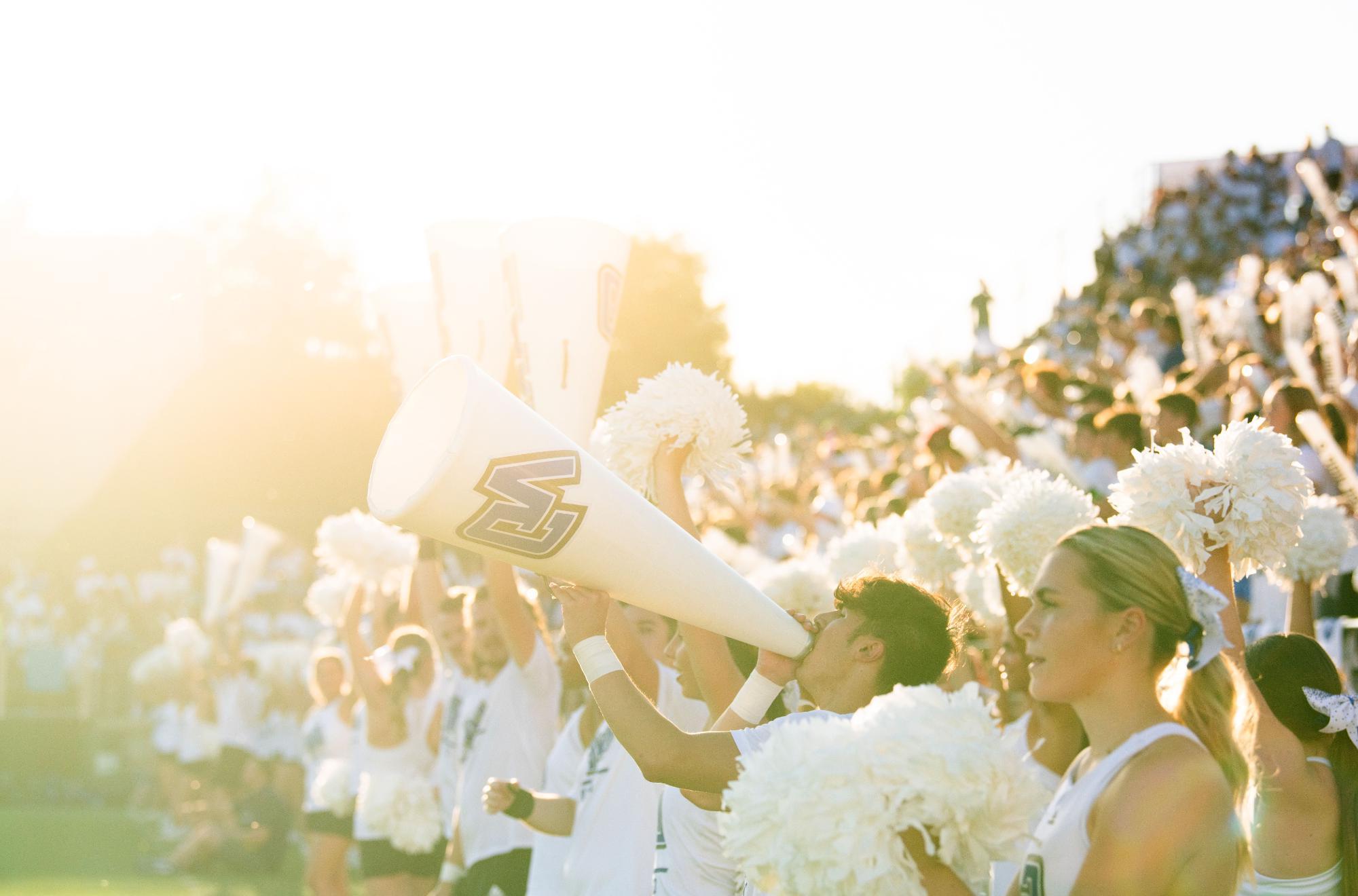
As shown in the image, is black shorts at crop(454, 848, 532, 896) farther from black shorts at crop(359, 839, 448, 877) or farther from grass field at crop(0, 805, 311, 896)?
grass field at crop(0, 805, 311, 896)

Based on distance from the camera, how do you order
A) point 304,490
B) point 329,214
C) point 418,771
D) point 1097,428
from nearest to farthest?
point 1097,428, point 418,771, point 304,490, point 329,214

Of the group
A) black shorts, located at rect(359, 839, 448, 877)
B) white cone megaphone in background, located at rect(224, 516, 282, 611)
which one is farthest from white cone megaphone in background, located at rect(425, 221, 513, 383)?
white cone megaphone in background, located at rect(224, 516, 282, 611)

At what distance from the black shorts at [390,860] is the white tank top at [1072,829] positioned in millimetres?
4947

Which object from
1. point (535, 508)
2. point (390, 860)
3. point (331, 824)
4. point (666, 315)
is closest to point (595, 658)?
point (535, 508)

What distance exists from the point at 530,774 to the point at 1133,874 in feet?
12.4

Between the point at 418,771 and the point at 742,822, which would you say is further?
the point at 418,771

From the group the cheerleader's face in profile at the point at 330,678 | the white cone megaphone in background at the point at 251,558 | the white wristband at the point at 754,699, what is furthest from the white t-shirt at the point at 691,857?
the white cone megaphone in background at the point at 251,558

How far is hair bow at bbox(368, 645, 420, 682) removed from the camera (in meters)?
7.01

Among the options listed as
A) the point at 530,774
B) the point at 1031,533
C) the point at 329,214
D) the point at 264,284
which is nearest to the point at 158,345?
the point at 264,284

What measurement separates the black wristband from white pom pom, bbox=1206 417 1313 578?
2230mm

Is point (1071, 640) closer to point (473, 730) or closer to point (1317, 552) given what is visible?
point (1317, 552)

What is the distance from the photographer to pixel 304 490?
22.9 metres

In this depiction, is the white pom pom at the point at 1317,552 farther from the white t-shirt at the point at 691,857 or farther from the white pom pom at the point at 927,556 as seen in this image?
the white t-shirt at the point at 691,857

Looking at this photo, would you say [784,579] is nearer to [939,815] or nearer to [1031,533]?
[1031,533]
